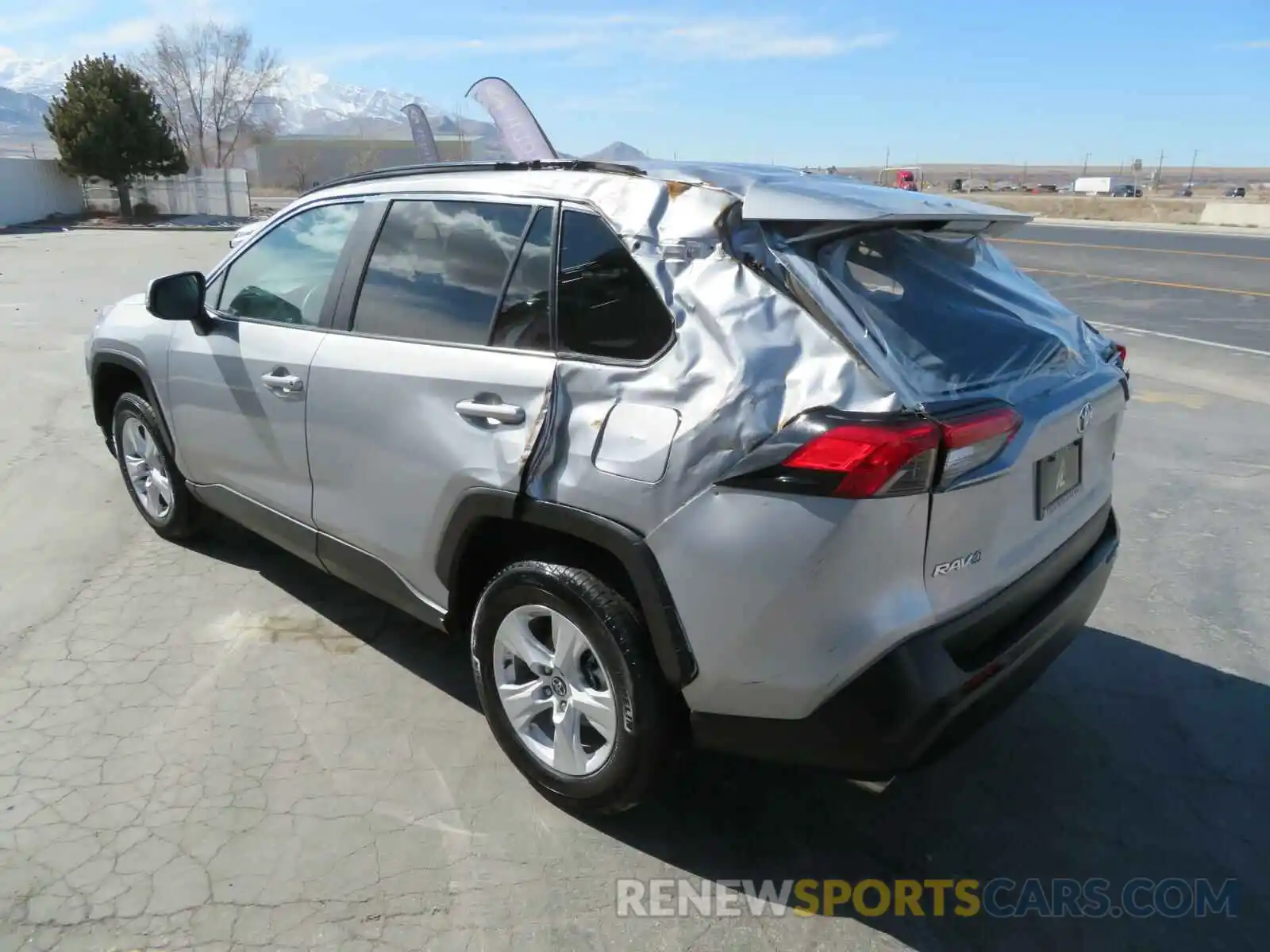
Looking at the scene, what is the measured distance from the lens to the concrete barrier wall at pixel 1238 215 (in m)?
32.6

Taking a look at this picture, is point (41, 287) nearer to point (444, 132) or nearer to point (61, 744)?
point (444, 132)

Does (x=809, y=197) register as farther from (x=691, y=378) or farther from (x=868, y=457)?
(x=868, y=457)

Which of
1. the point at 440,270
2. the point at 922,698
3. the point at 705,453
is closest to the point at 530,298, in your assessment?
the point at 440,270

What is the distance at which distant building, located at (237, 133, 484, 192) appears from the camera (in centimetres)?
6347

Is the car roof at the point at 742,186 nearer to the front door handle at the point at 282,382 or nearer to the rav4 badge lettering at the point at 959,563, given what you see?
the front door handle at the point at 282,382

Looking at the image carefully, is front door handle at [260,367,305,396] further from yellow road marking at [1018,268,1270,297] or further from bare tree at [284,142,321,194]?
bare tree at [284,142,321,194]

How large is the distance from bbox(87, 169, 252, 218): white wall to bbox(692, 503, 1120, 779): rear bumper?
40.3 metres

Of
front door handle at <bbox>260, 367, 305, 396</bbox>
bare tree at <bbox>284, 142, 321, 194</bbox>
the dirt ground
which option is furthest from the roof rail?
bare tree at <bbox>284, 142, 321, 194</bbox>

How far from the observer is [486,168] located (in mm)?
3076

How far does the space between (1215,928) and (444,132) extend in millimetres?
8196

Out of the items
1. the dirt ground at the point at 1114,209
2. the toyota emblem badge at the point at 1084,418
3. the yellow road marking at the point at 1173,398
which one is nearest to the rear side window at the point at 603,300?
the toyota emblem badge at the point at 1084,418

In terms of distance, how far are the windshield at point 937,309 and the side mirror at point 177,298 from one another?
8.73 ft

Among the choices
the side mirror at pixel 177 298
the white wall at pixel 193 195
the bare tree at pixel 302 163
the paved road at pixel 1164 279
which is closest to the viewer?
the side mirror at pixel 177 298

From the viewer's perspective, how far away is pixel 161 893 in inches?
99.5
